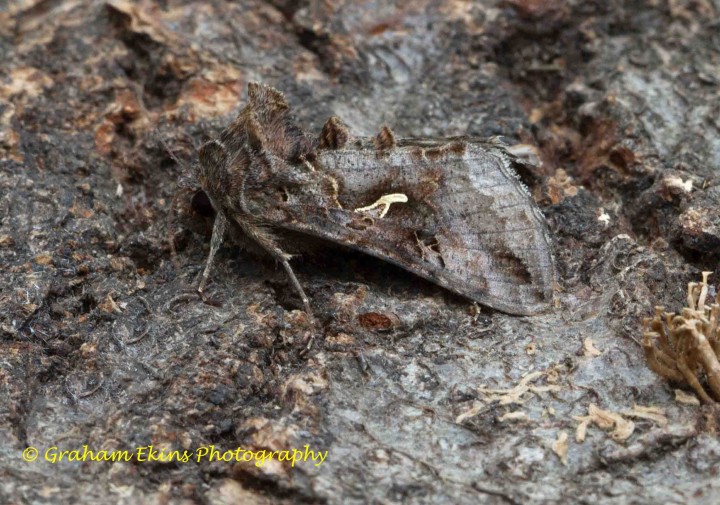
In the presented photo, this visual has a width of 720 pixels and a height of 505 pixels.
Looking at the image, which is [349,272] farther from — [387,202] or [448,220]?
[448,220]

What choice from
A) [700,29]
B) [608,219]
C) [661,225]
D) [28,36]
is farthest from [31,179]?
[700,29]

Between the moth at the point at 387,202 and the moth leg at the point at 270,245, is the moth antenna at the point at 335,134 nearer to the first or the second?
the moth at the point at 387,202

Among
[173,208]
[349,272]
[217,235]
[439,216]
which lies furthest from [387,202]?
[173,208]

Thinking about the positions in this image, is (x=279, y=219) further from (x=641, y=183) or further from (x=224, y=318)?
(x=641, y=183)

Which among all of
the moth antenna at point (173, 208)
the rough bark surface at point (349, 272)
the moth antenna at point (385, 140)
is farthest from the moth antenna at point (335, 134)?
the moth antenna at point (173, 208)

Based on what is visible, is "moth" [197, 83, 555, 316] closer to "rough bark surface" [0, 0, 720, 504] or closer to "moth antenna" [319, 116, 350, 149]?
"moth antenna" [319, 116, 350, 149]

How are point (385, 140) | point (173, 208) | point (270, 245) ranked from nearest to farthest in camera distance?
point (270, 245), point (385, 140), point (173, 208)

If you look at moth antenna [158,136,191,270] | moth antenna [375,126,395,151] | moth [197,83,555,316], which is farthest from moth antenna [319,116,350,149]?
moth antenna [158,136,191,270]
